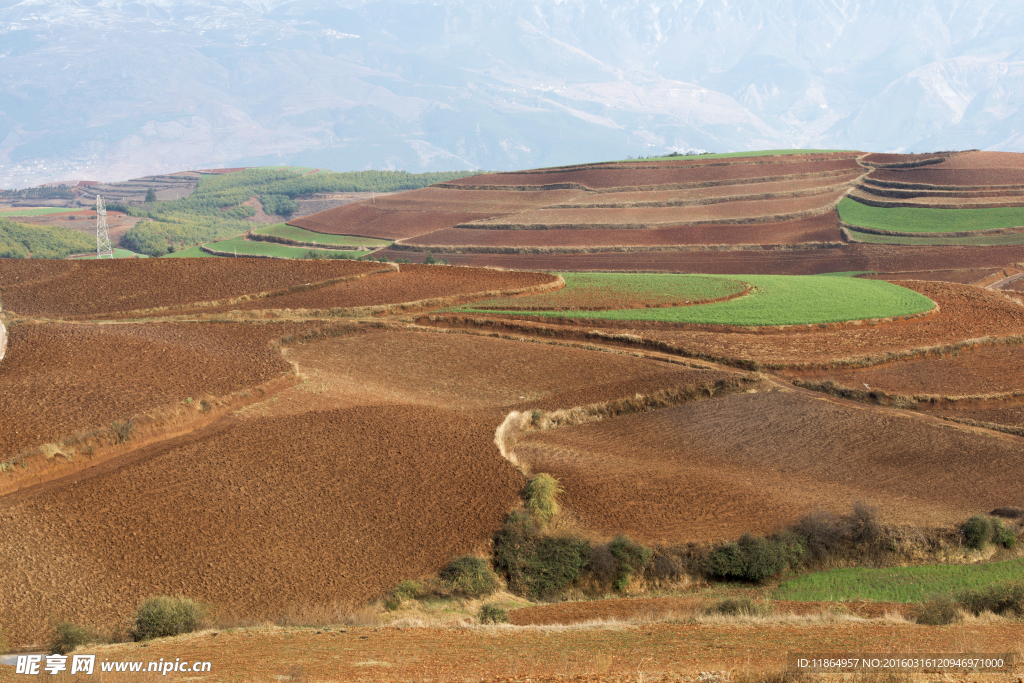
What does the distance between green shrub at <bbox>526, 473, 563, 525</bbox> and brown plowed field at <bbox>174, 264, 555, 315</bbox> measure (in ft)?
91.6

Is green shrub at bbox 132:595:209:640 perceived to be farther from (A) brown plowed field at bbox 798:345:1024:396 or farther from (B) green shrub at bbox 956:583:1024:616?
(A) brown plowed field at bbox 798:345:1024:396

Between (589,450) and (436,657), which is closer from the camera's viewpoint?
(436,657)

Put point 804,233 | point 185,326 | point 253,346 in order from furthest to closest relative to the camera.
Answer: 1. point 804,233
2. point 185,326
3. point 253,346

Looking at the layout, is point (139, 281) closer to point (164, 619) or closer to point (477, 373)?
point (477, 373)

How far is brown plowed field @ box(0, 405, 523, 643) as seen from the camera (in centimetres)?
1738

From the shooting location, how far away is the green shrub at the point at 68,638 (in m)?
14.4

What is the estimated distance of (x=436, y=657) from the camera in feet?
47.4

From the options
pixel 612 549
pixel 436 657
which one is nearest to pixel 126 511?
pixel 436 657

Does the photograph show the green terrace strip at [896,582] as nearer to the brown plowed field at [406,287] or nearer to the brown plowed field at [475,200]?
the brown plowed field at [406,287]

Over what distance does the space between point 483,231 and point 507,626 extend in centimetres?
9240

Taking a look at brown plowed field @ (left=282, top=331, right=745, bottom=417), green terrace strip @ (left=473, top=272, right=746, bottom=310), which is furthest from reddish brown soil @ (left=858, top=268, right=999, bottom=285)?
brown plowed field @ (left=282, top=331, right=745, bottom=417)

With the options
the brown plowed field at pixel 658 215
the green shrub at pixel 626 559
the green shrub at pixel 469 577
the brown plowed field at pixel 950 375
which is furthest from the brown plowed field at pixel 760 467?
A: the brown plowed field at pixel 658 215

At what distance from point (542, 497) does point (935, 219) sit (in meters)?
92.2

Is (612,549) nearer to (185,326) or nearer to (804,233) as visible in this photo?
(185,326)
